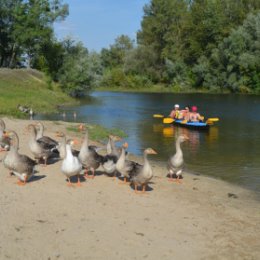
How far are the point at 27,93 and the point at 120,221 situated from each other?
3819cm

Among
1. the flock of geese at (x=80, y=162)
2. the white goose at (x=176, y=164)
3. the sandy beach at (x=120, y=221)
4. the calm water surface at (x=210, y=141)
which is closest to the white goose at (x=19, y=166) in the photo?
the flock of geese at (x=80, y=162)

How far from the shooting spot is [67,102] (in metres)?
52.3

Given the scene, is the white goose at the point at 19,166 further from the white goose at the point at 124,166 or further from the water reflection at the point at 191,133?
the water reflection at the point at 191,133

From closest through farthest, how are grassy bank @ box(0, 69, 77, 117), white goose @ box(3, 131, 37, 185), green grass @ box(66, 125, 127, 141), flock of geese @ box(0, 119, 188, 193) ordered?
white goose @ box(3, 131, 37, 185) → flock of geese @ box(0, 119, 188, 193) → green grass @ box(66, 125, 127, 141) → grassy bank @ box(0, 69, 77, 117)

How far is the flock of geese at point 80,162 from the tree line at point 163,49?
4367 centimetres

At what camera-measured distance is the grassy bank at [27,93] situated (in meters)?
37.7

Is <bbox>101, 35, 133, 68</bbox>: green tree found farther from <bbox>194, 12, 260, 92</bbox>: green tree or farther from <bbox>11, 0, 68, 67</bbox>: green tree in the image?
<bbox>11, 0, 68, 67</bbox>: green tree

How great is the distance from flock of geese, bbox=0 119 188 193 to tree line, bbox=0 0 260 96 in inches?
1719

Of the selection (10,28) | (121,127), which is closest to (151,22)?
(10,28)

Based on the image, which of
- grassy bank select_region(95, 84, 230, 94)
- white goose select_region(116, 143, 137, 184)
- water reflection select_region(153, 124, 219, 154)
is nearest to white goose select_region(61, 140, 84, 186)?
white goose select_region(116, 143, 137, 184)

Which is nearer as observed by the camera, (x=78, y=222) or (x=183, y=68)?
(x=78, y=222)

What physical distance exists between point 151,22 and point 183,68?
563 inches

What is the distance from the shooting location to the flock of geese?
1326 centimetres

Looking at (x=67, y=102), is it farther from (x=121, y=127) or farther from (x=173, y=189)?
(x=173, y=189)
